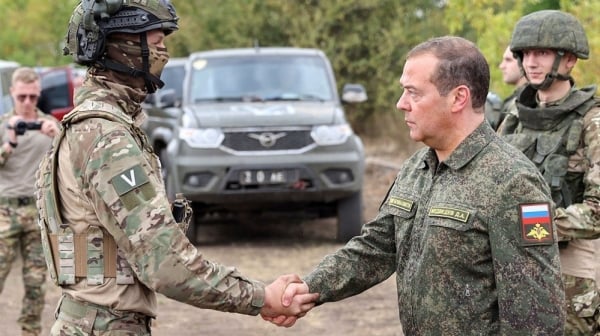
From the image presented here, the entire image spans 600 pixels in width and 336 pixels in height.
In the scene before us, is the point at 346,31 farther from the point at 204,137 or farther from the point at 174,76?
the point at 204,137

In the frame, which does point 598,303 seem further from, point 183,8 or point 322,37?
point 183,8

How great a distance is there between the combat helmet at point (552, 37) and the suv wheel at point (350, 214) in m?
6.32

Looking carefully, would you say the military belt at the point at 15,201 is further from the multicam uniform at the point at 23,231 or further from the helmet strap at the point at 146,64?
the helmet strap at the point at 146,64

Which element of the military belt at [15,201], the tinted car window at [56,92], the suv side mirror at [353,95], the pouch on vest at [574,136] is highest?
the pouch on vest at [574,136]

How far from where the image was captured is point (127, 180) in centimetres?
359

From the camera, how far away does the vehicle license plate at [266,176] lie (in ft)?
35.6

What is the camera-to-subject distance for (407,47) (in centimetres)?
2328

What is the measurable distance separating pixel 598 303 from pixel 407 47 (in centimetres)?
1871

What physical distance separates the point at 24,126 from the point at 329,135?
416cm

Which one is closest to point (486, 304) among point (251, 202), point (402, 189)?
point (402, 189)

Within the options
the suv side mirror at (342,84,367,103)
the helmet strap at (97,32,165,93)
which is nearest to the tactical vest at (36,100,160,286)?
the helmet strap at (97,32,165,93)

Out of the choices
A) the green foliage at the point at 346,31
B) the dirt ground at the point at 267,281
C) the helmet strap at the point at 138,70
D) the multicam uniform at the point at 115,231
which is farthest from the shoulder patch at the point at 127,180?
the green foliage at the point at 346,31

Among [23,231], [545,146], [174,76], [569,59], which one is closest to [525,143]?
[545,146]

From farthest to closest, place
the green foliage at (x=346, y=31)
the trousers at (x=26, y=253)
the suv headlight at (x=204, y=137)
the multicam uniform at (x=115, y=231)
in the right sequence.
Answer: the green foliage at (x=346, y=31) < the suv headlight at (x=204, y=137) < the trousers at (x=26, y=253) < the multicam uniform at (x=115, y=231)
